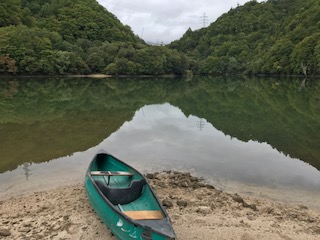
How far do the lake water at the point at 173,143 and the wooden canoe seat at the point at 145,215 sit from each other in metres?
4.49

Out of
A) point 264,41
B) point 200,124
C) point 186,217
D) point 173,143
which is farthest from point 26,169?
point 264,41

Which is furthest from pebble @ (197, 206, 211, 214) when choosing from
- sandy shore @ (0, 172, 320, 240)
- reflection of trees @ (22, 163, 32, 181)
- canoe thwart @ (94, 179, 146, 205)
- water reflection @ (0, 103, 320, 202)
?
reflection of trees @ (22, 163, 32, 181)

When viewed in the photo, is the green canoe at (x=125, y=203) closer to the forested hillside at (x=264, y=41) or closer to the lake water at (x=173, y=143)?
the lake water at (x=173, y=143)

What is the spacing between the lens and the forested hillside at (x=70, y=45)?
243ft

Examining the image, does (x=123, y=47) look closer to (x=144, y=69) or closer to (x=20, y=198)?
(x=144, y=69)

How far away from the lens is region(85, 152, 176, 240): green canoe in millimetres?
6531

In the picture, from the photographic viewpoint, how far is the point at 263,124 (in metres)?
23.4

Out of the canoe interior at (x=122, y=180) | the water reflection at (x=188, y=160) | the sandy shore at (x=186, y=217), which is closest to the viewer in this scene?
the sandy shore at (x=186, y=217)

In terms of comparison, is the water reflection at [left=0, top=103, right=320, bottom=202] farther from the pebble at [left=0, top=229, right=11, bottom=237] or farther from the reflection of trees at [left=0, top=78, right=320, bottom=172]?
the pebble at [left=0, top=229, right=11, bottom=237]

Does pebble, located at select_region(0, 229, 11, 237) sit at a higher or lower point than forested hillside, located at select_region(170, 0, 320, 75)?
lower

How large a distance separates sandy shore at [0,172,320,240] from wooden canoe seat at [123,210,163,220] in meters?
0.80

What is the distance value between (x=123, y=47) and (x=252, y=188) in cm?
9835

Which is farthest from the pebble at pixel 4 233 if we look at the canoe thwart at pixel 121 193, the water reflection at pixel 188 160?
the water reflection at pixel 188 160

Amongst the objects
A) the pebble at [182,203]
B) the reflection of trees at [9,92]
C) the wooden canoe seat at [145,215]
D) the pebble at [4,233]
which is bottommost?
the reflection of trees at [9,92]
